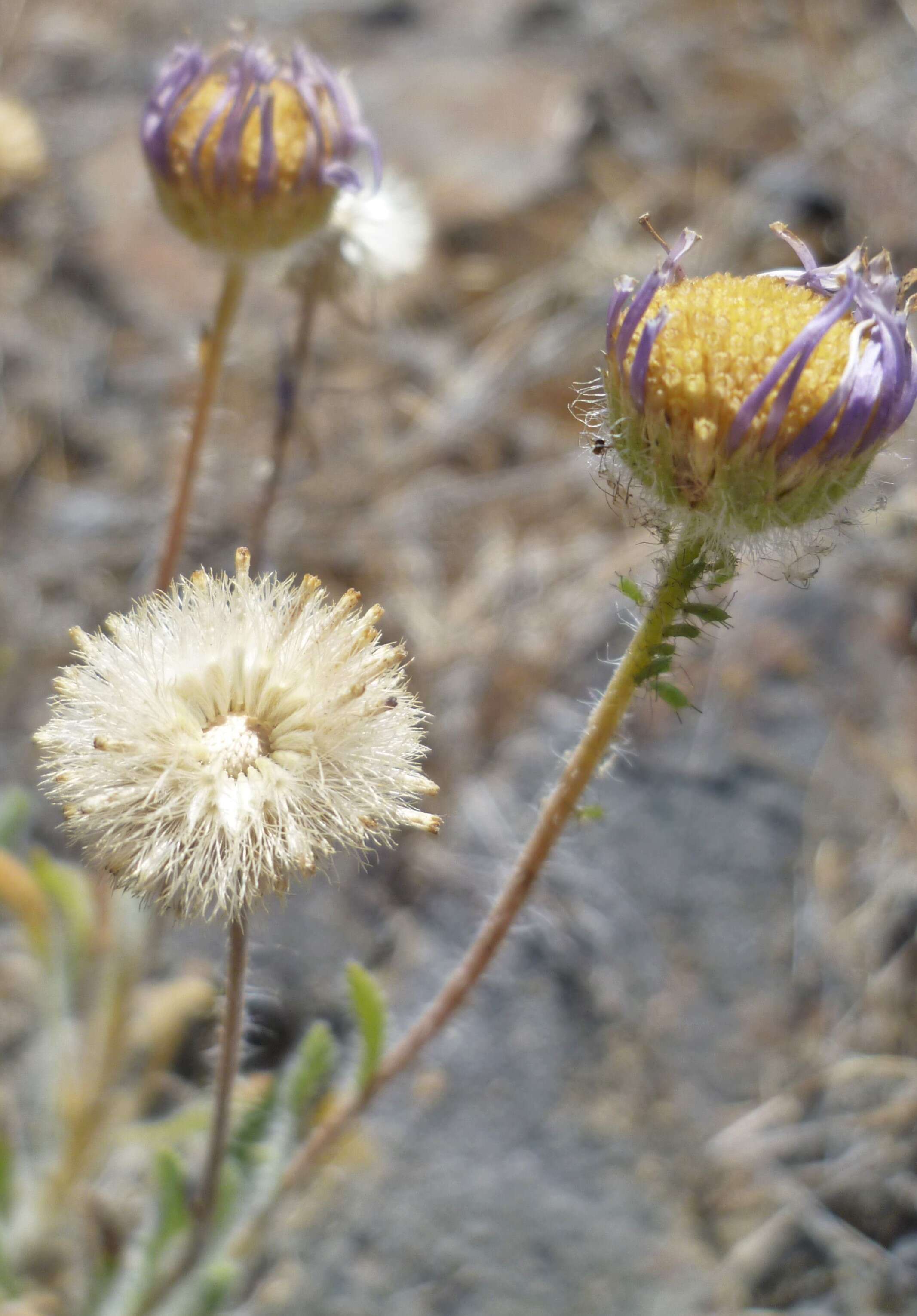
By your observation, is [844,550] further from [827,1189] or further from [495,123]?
[495,123]

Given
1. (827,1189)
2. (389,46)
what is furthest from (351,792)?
(389,46)

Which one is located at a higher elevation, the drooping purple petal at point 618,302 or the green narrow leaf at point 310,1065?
the drooping purple petal at point 618,302

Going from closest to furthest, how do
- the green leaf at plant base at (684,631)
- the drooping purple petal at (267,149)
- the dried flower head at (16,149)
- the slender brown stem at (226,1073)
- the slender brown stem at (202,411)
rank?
1. the green leaf at plant base at (684,631)
2. the slender brown stem at (226,1073)
3. the drooping purple petal at (267,149)
4. the slender brown stem at (202,411)
5. the dried flower head at (16,149)

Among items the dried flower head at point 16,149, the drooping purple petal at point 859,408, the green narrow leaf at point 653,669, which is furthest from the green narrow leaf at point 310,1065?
the dried flower head at point 16,149

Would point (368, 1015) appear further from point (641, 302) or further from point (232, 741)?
point (641, 302)

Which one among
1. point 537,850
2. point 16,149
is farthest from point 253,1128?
point 16,149

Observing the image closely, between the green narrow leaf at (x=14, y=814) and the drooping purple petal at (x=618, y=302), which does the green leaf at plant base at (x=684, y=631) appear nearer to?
the drooping purple petal at (x=618, y=302)

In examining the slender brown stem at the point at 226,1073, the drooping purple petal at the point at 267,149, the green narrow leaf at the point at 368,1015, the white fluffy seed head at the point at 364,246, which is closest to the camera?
the slender brown stem at the point at 226,1073
